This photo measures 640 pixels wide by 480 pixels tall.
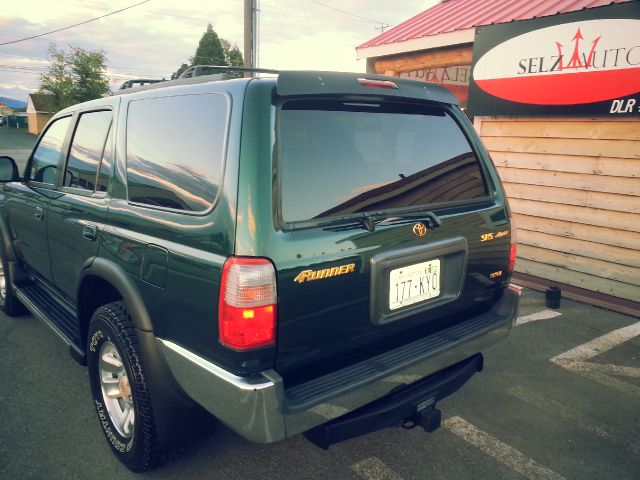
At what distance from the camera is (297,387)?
78.4 inches

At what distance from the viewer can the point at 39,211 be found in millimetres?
3438

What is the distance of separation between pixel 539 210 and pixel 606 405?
3.25 m

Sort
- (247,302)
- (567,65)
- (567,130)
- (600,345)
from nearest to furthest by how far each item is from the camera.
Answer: (247,302)
(600,345)
(567,65)
(567,130)

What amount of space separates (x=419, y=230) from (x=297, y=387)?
2.90 feet

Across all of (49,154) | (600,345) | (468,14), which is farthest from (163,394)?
(468,14)

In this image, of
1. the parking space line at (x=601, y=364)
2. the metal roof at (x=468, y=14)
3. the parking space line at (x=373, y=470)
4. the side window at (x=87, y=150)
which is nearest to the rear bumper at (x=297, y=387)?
the parking space line at (x=373, y=470)

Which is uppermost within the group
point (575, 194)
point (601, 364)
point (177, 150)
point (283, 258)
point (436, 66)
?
point (436, 66)

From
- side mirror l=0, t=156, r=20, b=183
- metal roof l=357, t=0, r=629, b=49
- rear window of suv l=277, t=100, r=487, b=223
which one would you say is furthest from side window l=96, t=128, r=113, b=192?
metal roof l=357, t=0, r=629, b=49

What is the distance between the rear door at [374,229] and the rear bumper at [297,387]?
74 mm

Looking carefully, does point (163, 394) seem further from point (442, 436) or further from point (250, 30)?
point (250, 30)

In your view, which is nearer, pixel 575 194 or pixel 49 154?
pixel 49 154

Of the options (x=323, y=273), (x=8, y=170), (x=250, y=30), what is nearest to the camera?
(x=323, y=273)

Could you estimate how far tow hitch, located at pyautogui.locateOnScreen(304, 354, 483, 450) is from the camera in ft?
6.67

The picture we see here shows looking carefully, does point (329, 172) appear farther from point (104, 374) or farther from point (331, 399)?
point (104, 374)
